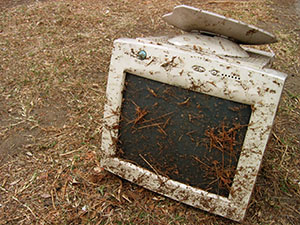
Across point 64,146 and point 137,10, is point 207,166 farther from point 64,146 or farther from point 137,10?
point 137,10

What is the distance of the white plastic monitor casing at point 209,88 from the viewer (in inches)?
59.2

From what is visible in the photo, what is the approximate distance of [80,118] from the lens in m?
2.64

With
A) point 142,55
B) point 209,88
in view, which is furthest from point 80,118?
point 209,88

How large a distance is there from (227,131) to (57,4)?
3443 mm

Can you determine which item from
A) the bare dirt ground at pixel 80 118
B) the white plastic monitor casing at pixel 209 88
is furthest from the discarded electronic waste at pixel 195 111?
the bare dirt ground at pixel 80 118

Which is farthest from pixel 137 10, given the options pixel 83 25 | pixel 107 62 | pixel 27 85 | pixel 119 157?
pixel 119 157

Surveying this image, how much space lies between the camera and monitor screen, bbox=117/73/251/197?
5.24ft

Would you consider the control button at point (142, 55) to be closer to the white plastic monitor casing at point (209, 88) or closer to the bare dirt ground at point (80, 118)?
the white plastic monitor casing at point (209, 88)

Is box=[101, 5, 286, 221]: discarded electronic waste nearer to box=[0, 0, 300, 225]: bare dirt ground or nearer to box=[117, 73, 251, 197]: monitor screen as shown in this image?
box=[117, 73, 251, 197]: monitor screen

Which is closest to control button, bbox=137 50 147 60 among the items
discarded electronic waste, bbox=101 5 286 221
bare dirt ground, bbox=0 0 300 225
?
discarded electronic waste, bbox=101 5 286 221

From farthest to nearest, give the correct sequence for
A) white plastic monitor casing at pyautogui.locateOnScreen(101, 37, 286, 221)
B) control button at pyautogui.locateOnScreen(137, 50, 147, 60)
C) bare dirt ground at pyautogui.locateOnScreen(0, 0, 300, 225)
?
bare dirt ground at pyautogui.locateOnScreen(0, 0, 300, 225) < control button at pyautogui.locateOnScreen(137, 50, 147, 60) < white plastic monitor casing at pyautogui.locateOnScreen(101, 37, 286, 221)

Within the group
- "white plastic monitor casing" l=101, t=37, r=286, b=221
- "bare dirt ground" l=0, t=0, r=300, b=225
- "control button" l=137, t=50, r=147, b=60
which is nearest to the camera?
"white plastic monitor casing" l=101, t=37, r=286, b=221

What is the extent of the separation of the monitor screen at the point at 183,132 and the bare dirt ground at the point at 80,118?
293 mm

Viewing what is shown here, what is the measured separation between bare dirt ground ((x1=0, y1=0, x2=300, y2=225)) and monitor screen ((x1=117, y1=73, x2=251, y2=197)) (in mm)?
293
